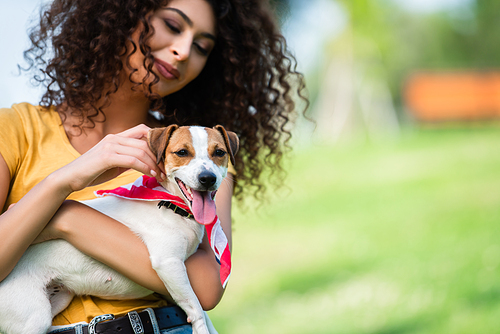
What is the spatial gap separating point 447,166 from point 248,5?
12101 mm

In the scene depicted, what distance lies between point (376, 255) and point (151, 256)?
21.5ft

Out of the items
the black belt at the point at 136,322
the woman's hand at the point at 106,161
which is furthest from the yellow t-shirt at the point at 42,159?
the woman's hand at the point at 106,161

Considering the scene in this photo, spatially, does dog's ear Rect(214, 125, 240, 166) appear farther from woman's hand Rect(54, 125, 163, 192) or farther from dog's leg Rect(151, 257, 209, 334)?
dog's leg Rect(151, 257, 209, 334)

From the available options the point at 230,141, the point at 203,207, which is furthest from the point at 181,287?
the point at 230,141

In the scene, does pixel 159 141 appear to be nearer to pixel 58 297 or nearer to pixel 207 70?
pixel 58 297

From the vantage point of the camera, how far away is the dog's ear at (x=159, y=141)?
7.66 feet

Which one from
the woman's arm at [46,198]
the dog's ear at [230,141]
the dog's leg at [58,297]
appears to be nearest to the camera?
the woman's arm at [46,198]

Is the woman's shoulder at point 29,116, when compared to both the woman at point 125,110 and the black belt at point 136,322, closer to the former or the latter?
the woman at point 125,110

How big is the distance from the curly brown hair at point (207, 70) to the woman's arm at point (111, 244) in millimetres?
902

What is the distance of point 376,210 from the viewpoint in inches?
423

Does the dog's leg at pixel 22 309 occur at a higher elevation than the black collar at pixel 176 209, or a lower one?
lower

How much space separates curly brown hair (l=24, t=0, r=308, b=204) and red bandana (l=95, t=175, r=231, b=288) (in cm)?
68

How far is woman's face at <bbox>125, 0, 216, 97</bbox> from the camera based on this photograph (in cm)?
289

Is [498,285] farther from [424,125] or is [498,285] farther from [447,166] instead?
[424,125]
